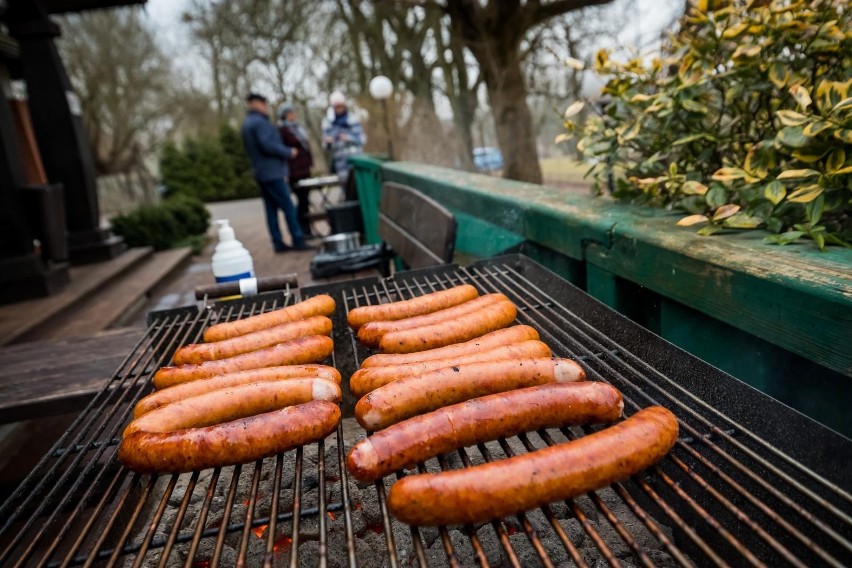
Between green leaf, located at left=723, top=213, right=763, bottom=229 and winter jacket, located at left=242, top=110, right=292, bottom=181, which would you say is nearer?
green leaf, located at left=723, top=213, right=763, bottom=229

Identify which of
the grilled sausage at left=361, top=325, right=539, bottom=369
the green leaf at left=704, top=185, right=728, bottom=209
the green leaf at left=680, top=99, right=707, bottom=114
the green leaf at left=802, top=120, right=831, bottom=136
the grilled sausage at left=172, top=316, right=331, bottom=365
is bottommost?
the grilled sausage at left=361, top=325, right=539, bottom=369

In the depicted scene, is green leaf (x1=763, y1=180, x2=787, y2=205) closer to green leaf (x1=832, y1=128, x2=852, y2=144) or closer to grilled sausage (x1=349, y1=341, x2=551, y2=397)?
green leaf (x1=832, y1=128, x2=852, y2=144)

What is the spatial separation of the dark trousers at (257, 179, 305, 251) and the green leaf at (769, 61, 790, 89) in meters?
8.13

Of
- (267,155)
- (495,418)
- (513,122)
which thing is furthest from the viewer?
(513,122)

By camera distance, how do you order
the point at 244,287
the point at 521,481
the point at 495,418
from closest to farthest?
the point at 521,481 → the point at 495,418 → the point at 244,287

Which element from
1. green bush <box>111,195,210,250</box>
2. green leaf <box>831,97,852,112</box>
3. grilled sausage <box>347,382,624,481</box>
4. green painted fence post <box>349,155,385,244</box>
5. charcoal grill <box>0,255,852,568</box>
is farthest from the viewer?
green bush <box>111,195,210,250</box>

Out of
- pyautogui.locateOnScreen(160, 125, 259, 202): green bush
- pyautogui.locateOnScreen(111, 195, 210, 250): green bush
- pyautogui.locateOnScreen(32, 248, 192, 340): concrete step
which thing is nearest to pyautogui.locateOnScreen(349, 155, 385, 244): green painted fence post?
pyautogui.locateOnScreen(32, 248, 192, 340): concrete step

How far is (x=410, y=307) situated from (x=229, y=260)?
1.59 m

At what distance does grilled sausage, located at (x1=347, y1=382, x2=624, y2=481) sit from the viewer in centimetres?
143

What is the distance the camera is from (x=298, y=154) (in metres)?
10.7

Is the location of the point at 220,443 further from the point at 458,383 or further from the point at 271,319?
the point at 271,319

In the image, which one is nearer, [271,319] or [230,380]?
[230,380]

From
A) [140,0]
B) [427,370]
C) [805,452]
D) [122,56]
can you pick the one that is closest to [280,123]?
[140,0]

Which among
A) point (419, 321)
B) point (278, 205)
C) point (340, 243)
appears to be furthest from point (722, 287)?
point (278, 205)
